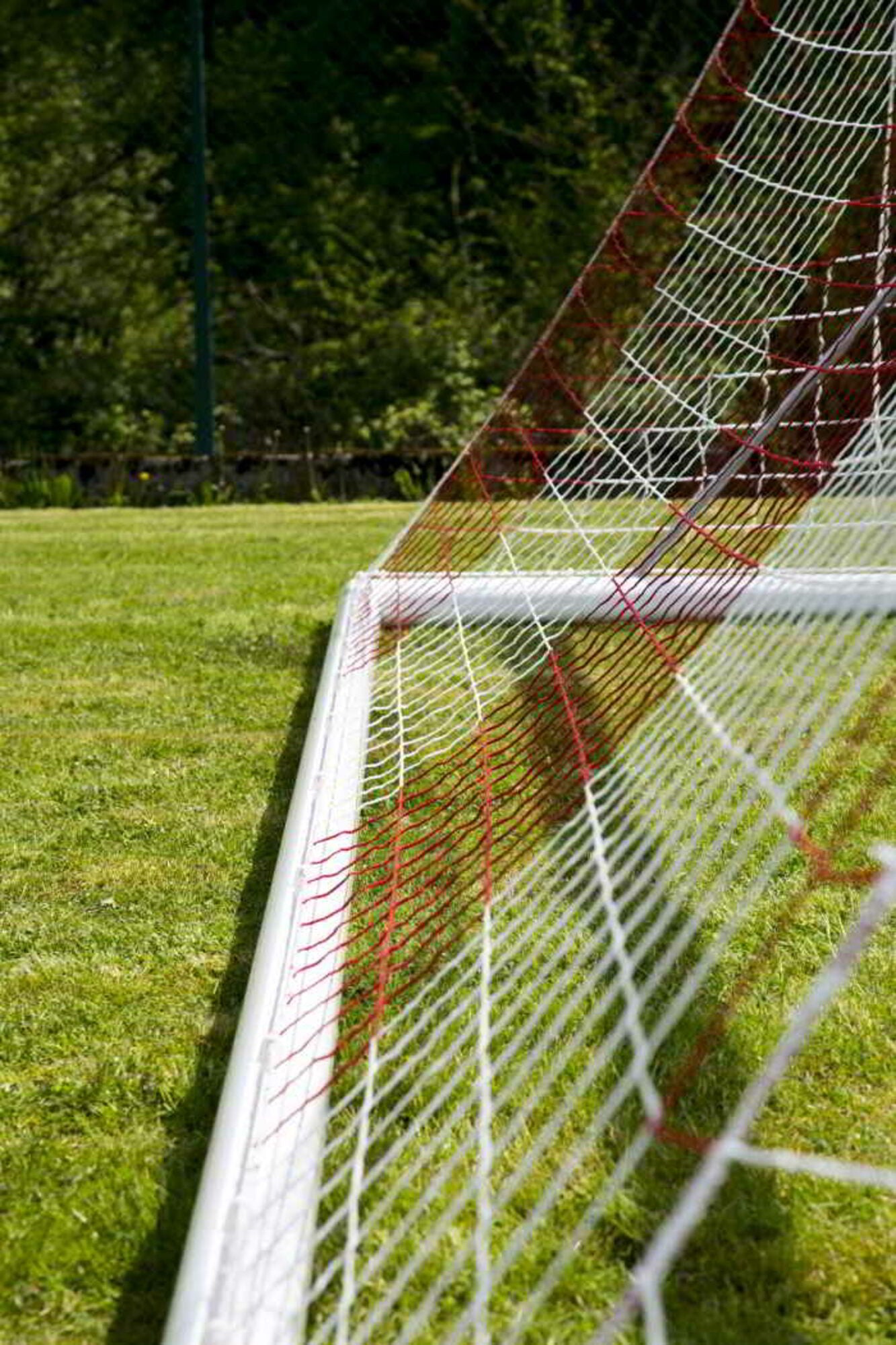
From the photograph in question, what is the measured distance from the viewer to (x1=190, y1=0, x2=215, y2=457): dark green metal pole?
38.6 feet

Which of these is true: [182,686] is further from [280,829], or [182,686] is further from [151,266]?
[151,266]

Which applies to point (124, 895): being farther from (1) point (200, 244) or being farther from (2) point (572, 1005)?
(1) point (200, 244)

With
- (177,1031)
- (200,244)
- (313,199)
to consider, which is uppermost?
(177,1031)

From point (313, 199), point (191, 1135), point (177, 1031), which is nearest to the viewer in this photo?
point (191, 1135)

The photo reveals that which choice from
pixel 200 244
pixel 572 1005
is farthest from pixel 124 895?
pixel 200 244

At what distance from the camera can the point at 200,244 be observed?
1188 cm

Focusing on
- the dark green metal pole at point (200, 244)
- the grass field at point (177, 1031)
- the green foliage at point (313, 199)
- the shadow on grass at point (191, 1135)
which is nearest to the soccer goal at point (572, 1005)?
the grass field at point (177, 1031)

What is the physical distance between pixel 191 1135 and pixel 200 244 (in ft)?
34.3

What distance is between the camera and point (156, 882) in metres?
3.28

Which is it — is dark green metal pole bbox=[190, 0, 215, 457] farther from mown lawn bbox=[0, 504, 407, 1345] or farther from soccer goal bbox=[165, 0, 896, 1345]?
soccer goal bbox=[165, 0, 896, 1345]

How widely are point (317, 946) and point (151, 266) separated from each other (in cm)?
1311

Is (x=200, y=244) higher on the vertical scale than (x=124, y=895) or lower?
lower

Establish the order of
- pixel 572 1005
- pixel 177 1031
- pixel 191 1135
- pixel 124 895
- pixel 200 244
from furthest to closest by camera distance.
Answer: pixel 200 244 < pixel 124 895 < pixel 177 1031 < pixel 191 1135 < pixel 572 1005

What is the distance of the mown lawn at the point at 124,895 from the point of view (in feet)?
6.66
